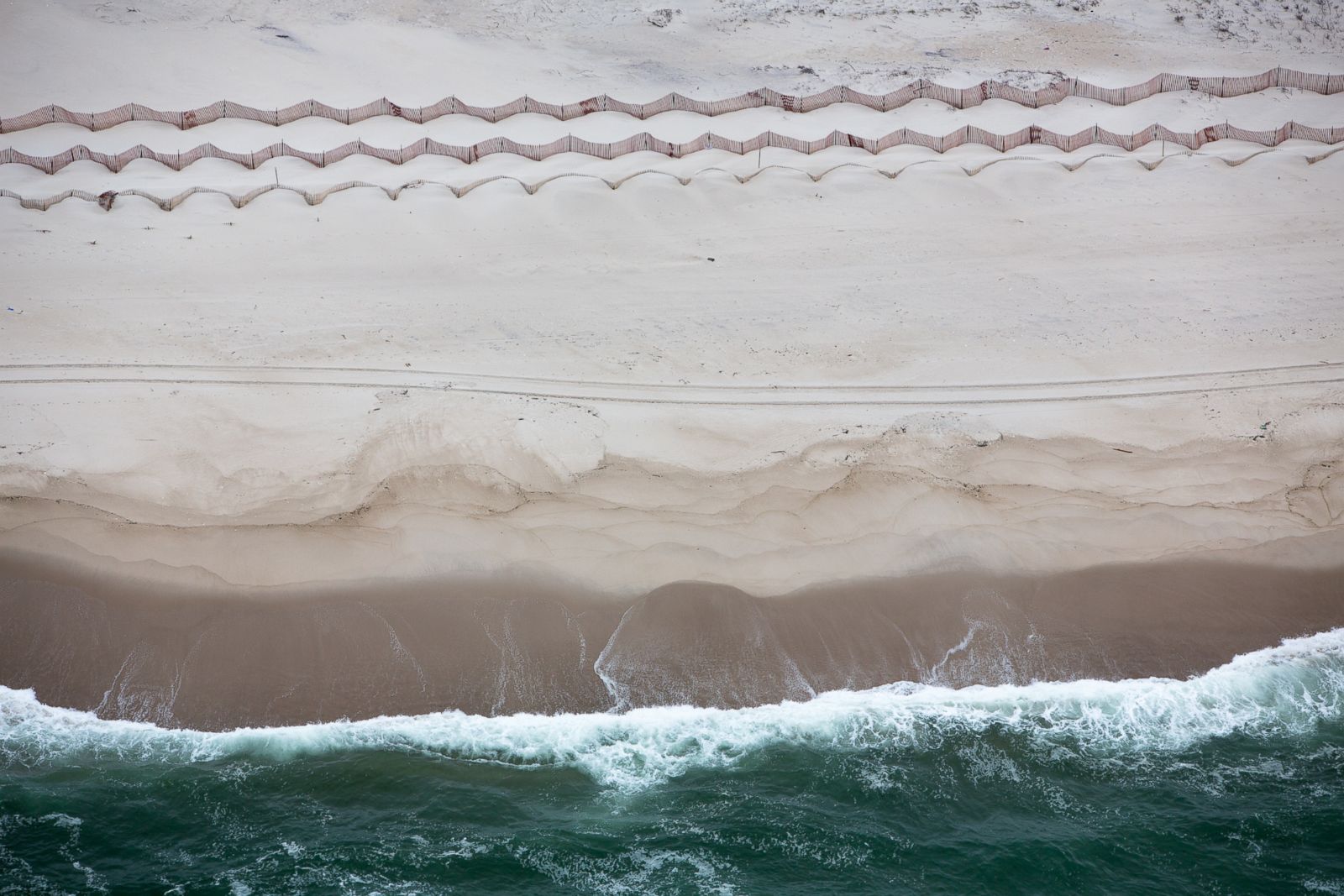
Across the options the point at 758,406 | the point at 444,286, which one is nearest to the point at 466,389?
the point at 444,286

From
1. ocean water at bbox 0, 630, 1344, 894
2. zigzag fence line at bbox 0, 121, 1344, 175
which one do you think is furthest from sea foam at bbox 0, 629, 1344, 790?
zigzag fence line at bbox 0, 121, 1344, 175

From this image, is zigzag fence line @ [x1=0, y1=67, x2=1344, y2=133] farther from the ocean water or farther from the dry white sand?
the ocean water

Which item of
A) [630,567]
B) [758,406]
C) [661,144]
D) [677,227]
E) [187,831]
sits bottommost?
[187,831]

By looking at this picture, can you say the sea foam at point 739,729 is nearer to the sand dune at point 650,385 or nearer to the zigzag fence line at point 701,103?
the sand dune at point 650,385

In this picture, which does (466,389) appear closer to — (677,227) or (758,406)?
(758,406)

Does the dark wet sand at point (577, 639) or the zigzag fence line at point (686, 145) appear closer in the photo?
the dark wet sand at point (577, 639)

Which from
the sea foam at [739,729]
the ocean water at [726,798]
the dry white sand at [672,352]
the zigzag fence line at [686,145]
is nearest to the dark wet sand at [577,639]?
the sea foam at [739,729]
